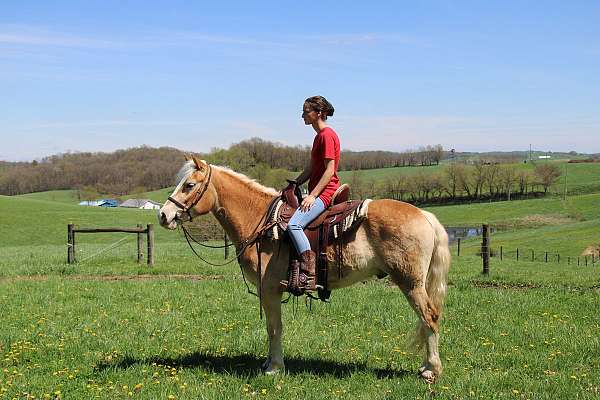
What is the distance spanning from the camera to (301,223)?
6762 mm

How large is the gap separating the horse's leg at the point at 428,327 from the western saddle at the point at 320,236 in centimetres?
97

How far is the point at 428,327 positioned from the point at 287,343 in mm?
2353

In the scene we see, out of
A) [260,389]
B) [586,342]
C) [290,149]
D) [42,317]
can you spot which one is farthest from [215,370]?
[290,149]

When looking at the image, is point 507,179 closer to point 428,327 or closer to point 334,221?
point 428,327

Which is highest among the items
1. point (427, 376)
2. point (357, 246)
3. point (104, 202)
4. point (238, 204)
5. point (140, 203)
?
point (238, 204)

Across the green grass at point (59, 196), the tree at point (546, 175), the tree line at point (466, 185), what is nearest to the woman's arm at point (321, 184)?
the tree line at point (466, 185)

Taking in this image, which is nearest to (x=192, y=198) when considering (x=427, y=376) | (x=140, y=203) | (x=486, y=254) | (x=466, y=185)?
(x=427, y=376)

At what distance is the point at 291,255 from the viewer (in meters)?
6.89

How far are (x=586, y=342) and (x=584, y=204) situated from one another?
269ft

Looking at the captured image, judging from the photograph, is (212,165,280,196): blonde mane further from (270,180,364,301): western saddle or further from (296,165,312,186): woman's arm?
(270,180,364,301): western saddle

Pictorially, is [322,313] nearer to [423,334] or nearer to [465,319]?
[465,319]

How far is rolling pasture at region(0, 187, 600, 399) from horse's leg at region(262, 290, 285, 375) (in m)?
0.25

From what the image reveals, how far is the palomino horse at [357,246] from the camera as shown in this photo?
6645 mm

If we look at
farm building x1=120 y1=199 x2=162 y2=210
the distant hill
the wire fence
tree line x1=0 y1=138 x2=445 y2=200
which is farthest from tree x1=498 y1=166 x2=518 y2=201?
farm building x1=120 y1=199 x2=162 y2=210
